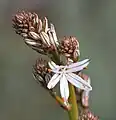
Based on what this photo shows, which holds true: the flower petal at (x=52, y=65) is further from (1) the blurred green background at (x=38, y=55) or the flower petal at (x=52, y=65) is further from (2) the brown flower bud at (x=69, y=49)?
(1) the blurred green background at (x=38, y=55)

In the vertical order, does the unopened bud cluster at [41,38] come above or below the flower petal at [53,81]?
above

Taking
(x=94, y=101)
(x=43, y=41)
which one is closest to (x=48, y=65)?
(x=43, y=41)

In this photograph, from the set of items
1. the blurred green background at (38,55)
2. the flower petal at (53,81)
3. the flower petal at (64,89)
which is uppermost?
the blurred green background at (38,55)

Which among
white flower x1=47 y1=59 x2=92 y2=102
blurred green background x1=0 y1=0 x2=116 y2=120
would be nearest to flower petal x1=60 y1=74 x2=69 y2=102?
white flower x1=47 y1=59 x2=92 y2=102

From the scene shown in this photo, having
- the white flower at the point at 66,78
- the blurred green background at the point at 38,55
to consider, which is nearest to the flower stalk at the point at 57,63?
the white flower at the point at 66,78

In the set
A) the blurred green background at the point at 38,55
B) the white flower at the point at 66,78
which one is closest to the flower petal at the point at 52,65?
the white flower at the point at 66,78

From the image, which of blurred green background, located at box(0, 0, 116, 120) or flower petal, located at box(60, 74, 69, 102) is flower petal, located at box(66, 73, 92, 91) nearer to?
flower petal, located at box(60, 74, 69, 102)

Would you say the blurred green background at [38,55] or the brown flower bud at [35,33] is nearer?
the brown flower bud at [35,33]
